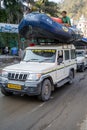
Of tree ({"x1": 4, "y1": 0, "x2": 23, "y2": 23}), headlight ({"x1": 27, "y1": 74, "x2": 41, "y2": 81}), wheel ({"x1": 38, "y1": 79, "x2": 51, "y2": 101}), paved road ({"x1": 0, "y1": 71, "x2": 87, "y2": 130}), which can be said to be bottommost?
paved road ({"x1": 0, "y1": 71, "x2": 87, "y2": 130})

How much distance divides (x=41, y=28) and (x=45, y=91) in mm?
2788

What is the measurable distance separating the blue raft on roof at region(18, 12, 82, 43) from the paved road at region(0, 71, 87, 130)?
270 cm

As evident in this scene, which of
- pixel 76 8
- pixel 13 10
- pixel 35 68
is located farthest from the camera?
pixel 76 8

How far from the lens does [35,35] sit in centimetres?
980

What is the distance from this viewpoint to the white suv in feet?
24.1

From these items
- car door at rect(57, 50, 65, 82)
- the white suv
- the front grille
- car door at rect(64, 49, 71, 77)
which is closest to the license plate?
the white suv

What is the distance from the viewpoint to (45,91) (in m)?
7.79

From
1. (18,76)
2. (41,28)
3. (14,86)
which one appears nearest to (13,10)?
(41,28)

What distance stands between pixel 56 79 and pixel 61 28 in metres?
2.39

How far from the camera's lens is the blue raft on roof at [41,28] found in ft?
28.9

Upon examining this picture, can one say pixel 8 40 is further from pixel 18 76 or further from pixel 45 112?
pixel 45 112

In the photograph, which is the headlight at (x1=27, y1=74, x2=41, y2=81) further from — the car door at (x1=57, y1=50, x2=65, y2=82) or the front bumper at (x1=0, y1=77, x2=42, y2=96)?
the car door at (x1=57, y1=50, x2=65, y2=82)

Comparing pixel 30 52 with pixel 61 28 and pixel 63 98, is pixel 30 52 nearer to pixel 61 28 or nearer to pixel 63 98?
pixel 61 28

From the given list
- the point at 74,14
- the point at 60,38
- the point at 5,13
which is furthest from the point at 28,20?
the point at 74,14
